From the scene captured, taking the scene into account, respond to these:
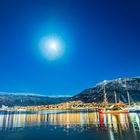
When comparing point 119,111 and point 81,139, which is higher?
point 119,111

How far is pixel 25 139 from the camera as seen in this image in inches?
2178

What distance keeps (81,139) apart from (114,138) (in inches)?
358

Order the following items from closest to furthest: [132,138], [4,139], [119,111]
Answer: [132,138]
[4,139]
[119,111]

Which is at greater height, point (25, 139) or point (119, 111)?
point (119, 111)

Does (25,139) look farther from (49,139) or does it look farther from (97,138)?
(97,138)

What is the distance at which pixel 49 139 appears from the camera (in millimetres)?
55562

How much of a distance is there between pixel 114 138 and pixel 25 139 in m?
25.5

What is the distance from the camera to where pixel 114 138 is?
170ft

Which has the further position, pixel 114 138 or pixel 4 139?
pixel 4 139

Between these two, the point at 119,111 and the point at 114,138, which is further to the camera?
the point at 119,111

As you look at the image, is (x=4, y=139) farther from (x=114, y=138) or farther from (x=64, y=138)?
(x=114, y=138)

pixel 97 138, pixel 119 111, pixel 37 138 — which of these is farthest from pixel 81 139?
pixel 119 111

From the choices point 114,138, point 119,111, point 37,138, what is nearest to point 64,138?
point 37,138

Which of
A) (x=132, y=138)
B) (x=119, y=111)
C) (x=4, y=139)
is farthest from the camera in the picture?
(x=119, y=111)
